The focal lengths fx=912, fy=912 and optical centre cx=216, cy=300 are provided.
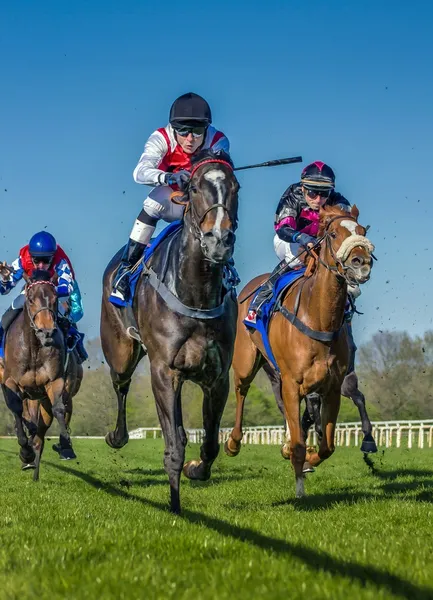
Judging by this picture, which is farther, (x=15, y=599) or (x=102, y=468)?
(x=102, y=468)

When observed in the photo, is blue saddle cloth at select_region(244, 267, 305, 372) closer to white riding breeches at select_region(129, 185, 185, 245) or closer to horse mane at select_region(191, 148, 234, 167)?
white riding breeches at select_region(129, 185, 185, 245)

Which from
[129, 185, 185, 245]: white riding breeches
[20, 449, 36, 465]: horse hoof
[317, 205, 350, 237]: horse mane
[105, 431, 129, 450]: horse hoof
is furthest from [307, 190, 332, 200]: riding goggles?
[20, 449, 36, 465]: horse hoof

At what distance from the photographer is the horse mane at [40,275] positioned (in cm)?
1310

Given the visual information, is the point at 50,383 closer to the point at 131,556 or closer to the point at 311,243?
the point at 311,243

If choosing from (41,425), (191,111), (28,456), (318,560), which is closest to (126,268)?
(191,111)

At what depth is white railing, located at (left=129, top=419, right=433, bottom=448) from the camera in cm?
3503

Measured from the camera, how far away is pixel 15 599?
12.6ft

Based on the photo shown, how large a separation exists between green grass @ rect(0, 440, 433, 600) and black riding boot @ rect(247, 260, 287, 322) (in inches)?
86.1

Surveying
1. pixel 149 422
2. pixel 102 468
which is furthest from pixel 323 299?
pixel 149 422

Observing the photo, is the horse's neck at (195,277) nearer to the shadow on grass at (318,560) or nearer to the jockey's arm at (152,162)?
the jockey's arm at (152,162)

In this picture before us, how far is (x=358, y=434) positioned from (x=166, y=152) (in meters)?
35.3

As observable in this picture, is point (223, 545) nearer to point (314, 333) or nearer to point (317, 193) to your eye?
point (314, 333)

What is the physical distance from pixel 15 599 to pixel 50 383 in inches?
376

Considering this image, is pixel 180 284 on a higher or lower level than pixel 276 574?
higher
